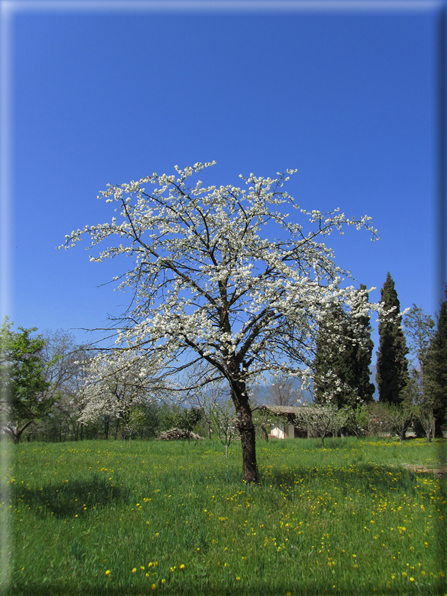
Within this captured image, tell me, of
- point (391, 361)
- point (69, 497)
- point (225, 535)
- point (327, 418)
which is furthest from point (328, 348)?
point (391, 361)

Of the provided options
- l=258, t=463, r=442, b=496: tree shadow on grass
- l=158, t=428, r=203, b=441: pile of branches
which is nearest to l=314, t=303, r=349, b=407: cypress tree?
l=258, t=463, r=442, b=496: tree shadow on grass

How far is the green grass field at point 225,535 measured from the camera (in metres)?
4.44

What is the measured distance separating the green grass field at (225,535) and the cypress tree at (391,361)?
31.8 m

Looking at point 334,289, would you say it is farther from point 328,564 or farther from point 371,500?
point 328,564

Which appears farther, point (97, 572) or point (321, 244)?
point (321, 244)

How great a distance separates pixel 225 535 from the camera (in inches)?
230

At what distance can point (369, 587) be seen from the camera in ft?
14.3

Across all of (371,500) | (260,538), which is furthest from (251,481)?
(260,538)

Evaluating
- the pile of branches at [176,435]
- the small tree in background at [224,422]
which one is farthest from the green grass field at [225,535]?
the pile of branches at [176,435]

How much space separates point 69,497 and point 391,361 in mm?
38593

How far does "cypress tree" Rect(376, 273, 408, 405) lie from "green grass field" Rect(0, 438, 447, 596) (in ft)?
104

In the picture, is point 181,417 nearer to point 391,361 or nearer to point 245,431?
point 391,361

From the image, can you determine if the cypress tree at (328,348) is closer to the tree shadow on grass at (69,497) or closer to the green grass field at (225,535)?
the green grass field at (225,535)

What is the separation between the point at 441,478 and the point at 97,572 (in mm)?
9161
